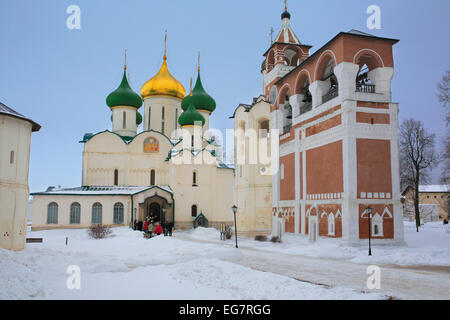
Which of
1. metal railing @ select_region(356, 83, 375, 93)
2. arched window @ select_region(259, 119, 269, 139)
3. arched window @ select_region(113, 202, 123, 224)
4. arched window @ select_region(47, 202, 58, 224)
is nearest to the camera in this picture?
metal railing @ select_region(356, 83, 375, 93)

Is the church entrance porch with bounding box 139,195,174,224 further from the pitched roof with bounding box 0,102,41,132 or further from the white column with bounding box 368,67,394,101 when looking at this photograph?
the white column with bounding box 368,67,394,101

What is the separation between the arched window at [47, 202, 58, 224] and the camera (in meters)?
30.7

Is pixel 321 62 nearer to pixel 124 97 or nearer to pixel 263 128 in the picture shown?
pixel 263 128

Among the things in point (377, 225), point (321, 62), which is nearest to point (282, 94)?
point (321, 62)

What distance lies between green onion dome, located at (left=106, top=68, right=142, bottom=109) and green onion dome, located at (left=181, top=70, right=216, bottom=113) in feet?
14.8

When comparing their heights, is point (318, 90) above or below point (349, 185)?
above

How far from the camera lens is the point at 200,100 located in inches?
Result: 1581

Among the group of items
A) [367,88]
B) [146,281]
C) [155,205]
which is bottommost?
[146,281]

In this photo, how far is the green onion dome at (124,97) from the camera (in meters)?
37.5

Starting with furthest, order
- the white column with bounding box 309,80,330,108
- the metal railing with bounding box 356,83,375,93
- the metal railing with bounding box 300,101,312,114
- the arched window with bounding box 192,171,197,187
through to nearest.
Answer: the arched window with bounding box 192,171,197,187 < the metal railing with bounding box 300,101,312,114 < the white column with bounding box 309,80,330,108 < the metal railing with bounding box 356,83,375,93

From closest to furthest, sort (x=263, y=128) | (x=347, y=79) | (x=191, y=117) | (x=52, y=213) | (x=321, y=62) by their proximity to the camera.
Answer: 1. (x=347, y=79)
2. (x=321, y=62)
3. (x=52, y=213)
4. (x=263, y=128)
5. (x=191, y=117)

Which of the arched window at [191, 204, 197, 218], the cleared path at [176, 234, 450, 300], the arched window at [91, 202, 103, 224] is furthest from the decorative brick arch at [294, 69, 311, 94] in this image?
the arched window at [91, 202, 103, 224]

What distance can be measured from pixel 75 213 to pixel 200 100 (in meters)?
15.9

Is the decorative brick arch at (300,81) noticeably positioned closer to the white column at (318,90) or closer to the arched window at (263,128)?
the white column at (318,90)
